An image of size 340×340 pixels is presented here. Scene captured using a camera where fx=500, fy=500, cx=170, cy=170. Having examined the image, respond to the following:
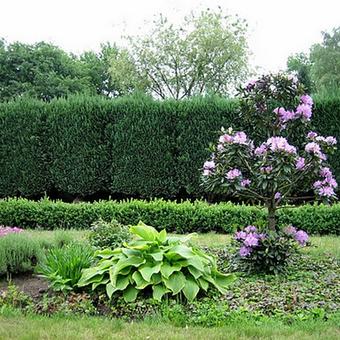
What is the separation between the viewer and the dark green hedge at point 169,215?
8.41m

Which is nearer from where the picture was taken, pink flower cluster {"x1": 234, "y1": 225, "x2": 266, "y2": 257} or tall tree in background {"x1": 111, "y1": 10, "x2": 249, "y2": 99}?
pink flower cluster {"x1": 234, "y1": 225, "x2": 266, "y2": 257}

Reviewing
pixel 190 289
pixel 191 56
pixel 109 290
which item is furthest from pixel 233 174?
pixel 191 56

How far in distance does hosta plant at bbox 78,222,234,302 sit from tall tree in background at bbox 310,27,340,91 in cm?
2942

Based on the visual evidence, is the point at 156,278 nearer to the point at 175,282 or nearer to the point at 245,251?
the point at 175,282

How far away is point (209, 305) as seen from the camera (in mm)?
4121

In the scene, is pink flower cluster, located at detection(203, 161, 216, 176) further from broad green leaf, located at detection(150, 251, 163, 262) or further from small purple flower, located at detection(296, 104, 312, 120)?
broad green leaf, located at detection(150, 251, 163, 262)

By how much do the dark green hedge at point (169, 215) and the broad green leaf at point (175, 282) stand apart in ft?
11.5

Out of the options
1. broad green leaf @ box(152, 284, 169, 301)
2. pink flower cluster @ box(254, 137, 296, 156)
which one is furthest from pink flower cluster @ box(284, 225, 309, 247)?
broad green leaf @ box(152, 284, 169, 301)

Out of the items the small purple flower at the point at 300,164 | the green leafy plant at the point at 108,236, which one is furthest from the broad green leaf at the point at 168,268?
the small purple flower at the point at 300,164

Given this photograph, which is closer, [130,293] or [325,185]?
[130,293]

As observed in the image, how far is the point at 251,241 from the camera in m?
5.39

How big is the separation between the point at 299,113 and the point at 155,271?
8.84ft

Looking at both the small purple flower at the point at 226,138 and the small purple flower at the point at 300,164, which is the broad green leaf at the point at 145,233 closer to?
the small purple flower at the point at 226,138

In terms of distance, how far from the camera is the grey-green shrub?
524 centimetres
